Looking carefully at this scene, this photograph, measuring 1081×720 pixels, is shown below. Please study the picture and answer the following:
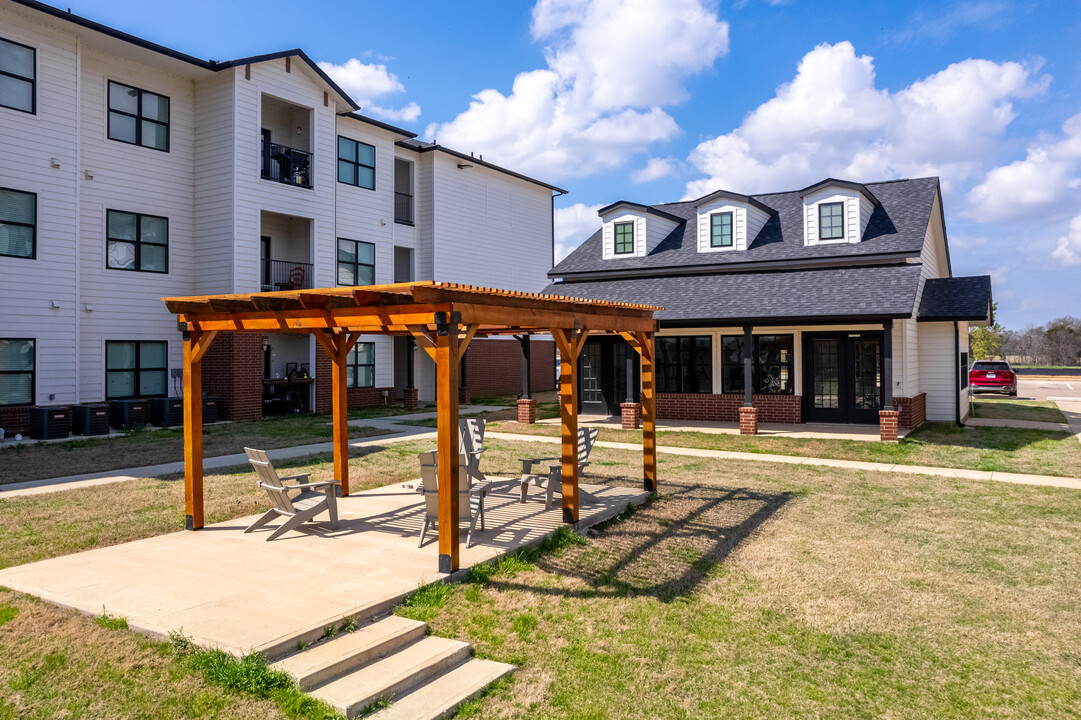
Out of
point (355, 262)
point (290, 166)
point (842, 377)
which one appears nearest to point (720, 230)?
point (842, 377)

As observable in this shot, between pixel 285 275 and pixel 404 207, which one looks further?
pixel 404 207

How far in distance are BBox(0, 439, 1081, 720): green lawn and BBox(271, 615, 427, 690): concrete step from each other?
288 mm

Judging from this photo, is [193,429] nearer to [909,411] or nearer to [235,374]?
[235,374]

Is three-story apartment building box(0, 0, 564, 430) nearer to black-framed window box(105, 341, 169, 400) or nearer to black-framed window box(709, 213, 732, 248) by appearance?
black-framed window box(105, 341, 169, 400)

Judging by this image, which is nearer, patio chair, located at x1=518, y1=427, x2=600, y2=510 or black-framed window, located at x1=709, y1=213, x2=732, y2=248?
patio chair, located at x1=518, y1=427, x2=600, y2=510

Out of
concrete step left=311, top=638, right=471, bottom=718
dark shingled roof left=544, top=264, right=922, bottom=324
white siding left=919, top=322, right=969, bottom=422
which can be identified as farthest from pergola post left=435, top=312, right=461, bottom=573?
white siding left=919, top=322, right=969, bottom=422

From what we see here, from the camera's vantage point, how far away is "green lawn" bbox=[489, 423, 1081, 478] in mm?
13531

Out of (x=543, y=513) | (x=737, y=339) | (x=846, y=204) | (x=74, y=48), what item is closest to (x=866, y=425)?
(x=737, y=339)

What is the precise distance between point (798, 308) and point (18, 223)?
19270mm

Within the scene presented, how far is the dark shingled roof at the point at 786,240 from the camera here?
1956 cm

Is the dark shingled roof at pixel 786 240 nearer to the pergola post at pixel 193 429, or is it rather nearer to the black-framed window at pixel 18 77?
the black-framed window at pixel 18 77

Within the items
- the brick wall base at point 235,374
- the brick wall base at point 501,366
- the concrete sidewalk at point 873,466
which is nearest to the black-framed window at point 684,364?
the concrete sidewalk at point 873,466

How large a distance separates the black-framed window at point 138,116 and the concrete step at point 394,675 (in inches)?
767

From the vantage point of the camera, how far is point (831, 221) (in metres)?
20.5
